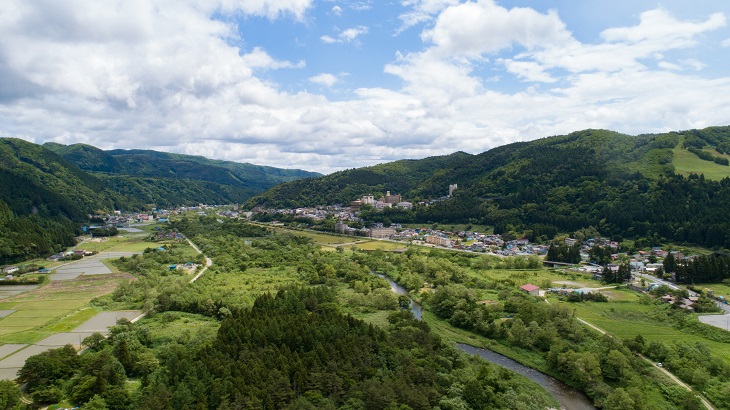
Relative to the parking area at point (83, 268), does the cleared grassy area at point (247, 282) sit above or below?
below

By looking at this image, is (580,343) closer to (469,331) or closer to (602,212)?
(469,331)

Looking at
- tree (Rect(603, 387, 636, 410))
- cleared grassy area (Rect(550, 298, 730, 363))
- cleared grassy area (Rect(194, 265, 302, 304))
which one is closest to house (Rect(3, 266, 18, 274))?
cleared grassy area (Rect(194, 265, 302, 304))

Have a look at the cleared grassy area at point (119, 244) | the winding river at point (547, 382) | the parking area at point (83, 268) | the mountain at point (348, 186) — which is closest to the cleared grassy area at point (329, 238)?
the cleared grassy area at point (119, 244)

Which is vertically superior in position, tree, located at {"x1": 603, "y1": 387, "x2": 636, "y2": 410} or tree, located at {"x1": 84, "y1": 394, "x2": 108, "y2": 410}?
tree, located at {"x1": 84, "y1": 394, "x2": 108, "y2": 410}

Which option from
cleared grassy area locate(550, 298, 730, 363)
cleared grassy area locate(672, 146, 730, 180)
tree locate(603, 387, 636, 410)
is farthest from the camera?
cleared grassy area locate(672, 146, 730, 180)

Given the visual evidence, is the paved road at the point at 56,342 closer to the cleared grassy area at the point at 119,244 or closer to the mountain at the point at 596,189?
the cleared grassy area at the point at 119,244

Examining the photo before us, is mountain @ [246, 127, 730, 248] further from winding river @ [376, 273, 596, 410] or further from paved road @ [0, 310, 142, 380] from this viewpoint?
paved road @ [0, 310, 142, 380]

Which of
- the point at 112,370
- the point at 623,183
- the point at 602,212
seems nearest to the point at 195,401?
the point at 112,370
